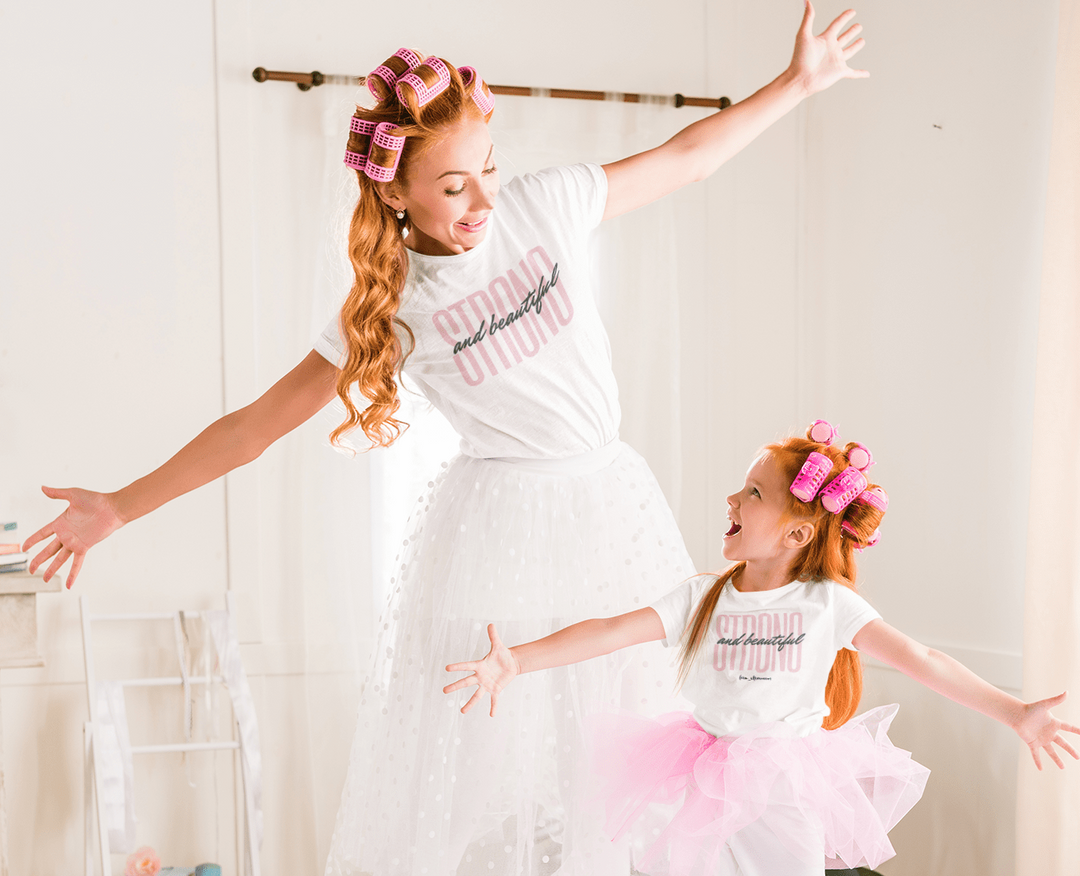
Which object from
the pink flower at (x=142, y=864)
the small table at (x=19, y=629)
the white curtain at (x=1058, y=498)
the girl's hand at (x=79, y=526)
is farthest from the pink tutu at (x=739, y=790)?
the pink flower at (x=142, y=864)

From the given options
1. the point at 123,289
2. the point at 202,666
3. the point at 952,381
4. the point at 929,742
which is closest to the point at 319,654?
the point at 202,666

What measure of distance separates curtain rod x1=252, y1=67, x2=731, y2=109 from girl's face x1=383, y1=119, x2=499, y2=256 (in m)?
1.36

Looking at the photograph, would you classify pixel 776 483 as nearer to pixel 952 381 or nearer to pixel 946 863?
pixel 952 381

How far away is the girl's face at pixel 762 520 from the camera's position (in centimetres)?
143

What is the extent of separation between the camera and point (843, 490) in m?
1.39

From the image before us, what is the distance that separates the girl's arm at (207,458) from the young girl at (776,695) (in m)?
0.41

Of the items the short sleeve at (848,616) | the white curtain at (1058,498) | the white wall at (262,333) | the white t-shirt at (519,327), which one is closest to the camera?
the white t-shirt at (519,327)

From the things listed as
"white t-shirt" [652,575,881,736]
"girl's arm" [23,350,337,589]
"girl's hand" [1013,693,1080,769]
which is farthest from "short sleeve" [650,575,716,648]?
"girl's arm" [23,350,337,589]

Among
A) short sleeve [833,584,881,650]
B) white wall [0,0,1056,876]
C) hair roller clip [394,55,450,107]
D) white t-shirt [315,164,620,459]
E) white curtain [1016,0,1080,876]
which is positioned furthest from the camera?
white wall [0,0,1056,876]

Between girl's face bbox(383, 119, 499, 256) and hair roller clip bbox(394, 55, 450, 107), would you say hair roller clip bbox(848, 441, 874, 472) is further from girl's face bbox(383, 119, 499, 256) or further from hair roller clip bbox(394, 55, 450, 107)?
hair roller clip bbox(394, 55, 450, 107)

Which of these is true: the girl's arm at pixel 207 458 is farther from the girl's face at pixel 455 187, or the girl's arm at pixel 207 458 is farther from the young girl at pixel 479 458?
the girl's face at pixel 455 187

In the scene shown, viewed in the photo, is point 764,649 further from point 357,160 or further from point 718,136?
point 357,160

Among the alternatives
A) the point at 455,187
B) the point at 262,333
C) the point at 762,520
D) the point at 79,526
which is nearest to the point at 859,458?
the point at 762,520

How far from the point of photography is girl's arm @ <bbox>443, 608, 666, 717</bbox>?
1.21 m
